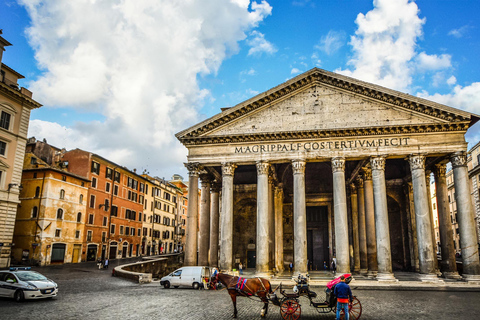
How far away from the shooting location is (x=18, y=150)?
89.5 feet

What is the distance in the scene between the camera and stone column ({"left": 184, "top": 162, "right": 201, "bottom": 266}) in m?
22.3

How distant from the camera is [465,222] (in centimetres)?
1989

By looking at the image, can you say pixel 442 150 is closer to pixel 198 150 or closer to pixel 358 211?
pixel 358 211

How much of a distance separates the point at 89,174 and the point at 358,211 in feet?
91.1

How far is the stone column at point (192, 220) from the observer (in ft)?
73.1

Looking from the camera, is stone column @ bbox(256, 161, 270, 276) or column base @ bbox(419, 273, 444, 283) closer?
column base @ bbox(419, 273, 444, 283)

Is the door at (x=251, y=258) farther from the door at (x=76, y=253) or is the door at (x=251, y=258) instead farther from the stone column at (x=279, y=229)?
the door at (x=76, y=253)

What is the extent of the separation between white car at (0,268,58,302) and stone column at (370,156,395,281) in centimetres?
1617

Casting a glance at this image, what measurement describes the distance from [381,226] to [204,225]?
38.3 ft

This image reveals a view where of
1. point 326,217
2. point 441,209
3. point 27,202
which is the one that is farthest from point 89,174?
point 441,209

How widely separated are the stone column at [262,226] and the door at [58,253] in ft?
71.3

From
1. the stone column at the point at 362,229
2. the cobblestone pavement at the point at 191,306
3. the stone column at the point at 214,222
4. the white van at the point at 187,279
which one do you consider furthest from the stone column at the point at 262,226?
the stone column at the point at 362,229

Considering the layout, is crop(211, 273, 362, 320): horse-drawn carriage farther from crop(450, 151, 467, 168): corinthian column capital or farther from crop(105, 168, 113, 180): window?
crop(105, 168, 113, 180): window

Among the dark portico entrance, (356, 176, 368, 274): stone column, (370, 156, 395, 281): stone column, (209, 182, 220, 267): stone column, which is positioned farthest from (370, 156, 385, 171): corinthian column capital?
(209, 182, 220, 267): stone column
